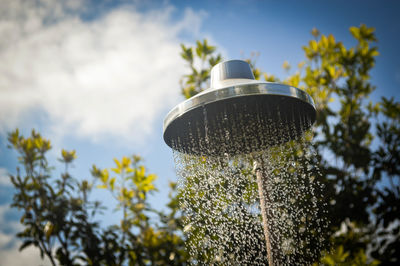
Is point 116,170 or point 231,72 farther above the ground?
Answer: point 231,72

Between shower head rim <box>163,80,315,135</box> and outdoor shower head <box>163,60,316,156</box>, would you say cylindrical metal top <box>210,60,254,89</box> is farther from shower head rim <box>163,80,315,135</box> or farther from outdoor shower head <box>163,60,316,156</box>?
shower head rim <box>163,80,315,135</box>

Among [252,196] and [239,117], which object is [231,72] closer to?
[239,117]

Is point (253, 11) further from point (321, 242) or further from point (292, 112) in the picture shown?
point (321, 242)

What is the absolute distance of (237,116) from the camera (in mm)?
2098

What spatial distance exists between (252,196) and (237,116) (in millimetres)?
1152

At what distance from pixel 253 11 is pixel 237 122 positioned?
48.0 inches

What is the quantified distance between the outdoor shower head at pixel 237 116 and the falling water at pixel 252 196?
1 centimetres

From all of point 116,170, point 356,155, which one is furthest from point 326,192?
point 116,170

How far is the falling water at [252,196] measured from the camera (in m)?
2.37

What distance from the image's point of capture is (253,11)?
265cm

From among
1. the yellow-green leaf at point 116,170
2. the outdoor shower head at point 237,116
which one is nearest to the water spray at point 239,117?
the outdoor shower head at point 237,116

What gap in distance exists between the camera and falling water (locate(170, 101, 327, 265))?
2.37 m

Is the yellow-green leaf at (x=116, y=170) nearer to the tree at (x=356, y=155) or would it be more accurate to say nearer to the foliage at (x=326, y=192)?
the foliage at (x=326, y=192)

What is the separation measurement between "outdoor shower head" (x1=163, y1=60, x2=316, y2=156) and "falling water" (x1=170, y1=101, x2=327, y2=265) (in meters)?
0.01
